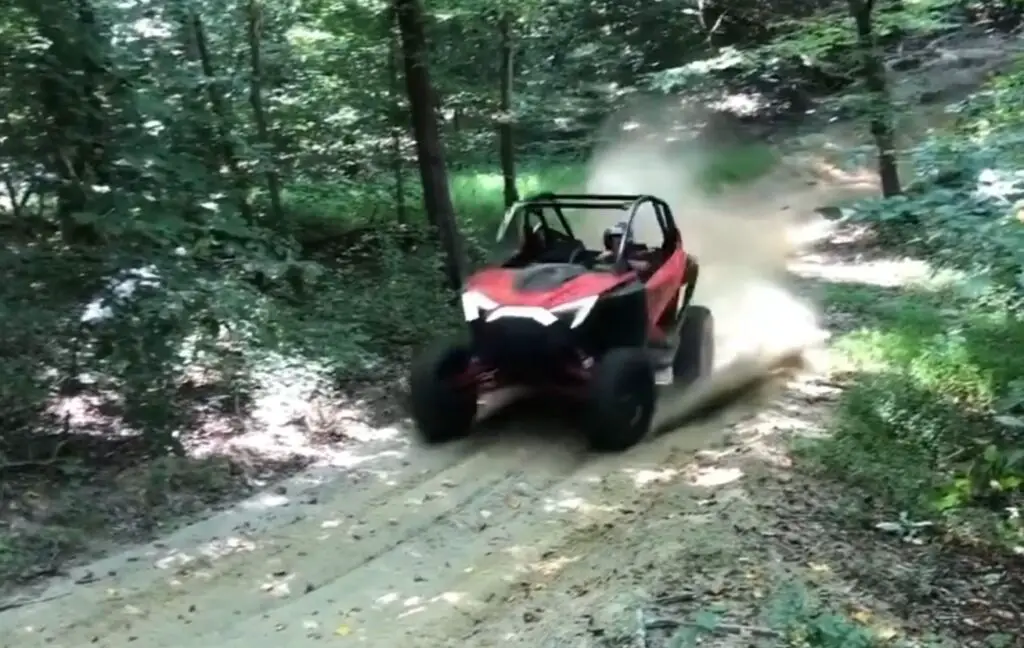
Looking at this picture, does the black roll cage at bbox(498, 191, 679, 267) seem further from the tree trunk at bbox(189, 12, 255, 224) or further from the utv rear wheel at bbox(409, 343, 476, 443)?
the tree trunk at bbox(189, 12, 255, 224)

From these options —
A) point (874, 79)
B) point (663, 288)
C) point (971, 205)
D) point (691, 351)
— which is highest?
point (874, 79)

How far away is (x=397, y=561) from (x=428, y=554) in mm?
195

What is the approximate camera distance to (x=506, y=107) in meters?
14.1

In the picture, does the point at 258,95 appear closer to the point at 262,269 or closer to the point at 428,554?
the point at 262,269

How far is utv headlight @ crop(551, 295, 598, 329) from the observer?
25.1 ft

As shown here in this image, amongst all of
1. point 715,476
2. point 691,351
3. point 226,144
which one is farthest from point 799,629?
point 226,144

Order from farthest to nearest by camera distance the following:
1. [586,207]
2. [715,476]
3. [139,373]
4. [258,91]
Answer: [258,91]
[586,207]
[139,373]
[715,476]

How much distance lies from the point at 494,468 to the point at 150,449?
8.29 ft

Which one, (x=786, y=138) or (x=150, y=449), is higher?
(x=786, y=138)

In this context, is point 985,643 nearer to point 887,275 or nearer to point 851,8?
point 887,275

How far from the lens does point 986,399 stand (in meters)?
7.78

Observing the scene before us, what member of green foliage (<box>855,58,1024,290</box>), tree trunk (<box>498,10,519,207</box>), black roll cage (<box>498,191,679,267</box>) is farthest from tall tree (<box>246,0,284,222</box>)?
green foliage (<box>855,58,1024,290</box>)

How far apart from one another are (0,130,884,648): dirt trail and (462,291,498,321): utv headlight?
102cm

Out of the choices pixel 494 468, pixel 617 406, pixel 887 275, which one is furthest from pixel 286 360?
pixel 887 275
